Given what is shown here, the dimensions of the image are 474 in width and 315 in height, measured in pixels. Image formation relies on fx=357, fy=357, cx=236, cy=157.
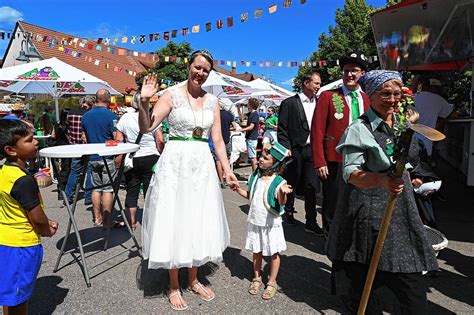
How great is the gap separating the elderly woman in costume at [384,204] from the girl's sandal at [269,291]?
3.65ft

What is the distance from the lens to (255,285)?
3.16 meters

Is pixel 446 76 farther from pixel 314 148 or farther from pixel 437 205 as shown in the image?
pixel 314 148

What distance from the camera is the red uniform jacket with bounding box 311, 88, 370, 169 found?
3.61 metres

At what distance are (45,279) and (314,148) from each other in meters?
2.97

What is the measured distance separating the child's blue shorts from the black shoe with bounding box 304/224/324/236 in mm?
3414

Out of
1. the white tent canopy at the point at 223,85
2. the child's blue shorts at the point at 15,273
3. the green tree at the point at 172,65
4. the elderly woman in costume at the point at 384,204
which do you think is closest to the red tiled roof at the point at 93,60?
the green tree at the point at 172,65

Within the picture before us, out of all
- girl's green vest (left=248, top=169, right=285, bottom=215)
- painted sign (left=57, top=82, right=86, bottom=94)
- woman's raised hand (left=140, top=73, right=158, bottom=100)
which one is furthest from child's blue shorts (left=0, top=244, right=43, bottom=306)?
painted sign (left=57, top=82, right=86, bottom=94)

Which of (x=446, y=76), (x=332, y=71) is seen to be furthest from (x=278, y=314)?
(x=332, y=71)

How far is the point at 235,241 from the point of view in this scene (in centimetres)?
448

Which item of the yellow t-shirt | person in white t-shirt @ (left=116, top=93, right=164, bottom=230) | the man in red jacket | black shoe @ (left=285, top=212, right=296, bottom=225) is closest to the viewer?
the yellow t-shirt

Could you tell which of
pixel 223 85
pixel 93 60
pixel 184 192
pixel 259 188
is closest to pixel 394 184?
pixel 259 188

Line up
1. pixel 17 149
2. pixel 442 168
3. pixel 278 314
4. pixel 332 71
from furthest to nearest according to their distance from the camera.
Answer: pixel 332 71
pixel 442 168
pixel 278 314
pixel 17 149

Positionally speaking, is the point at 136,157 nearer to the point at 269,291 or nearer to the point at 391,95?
the point at 269,291

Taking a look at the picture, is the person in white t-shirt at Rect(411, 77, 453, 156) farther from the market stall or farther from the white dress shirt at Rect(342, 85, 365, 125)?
the white dress shirt at Rect(342, 85, 365, 125)
